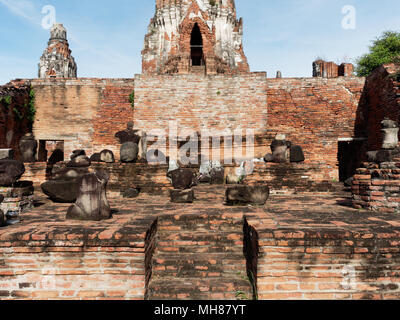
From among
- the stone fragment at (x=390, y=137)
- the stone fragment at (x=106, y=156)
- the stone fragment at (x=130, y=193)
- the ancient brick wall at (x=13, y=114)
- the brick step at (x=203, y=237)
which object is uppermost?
the ancient brick wall at (x=13, y=114)

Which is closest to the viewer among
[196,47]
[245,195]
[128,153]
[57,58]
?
[245,195]

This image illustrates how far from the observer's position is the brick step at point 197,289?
9.53 ft

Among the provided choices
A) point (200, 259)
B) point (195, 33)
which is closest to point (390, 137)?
point (200, 259)

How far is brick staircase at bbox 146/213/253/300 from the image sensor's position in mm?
2943

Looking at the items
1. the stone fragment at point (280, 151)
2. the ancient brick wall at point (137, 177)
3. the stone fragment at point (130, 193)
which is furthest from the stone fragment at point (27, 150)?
the stone fragment at point (280, 151)

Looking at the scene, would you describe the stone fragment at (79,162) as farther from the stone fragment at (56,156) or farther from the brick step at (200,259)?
the stone fragment at (56,156)

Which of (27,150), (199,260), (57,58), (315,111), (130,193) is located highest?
(57,58)

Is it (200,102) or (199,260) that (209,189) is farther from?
(200,102)

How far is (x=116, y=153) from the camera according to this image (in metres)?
12.0

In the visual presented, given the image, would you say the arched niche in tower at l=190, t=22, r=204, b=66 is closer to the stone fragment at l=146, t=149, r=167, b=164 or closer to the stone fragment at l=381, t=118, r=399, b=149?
the stone fragment at l=146, t=149, r=167, b=164

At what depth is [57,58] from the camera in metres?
24.3

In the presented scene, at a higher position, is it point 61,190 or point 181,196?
point 61,190

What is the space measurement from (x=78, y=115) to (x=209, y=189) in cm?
820

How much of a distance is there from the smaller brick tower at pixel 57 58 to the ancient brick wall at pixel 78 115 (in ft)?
42.6
